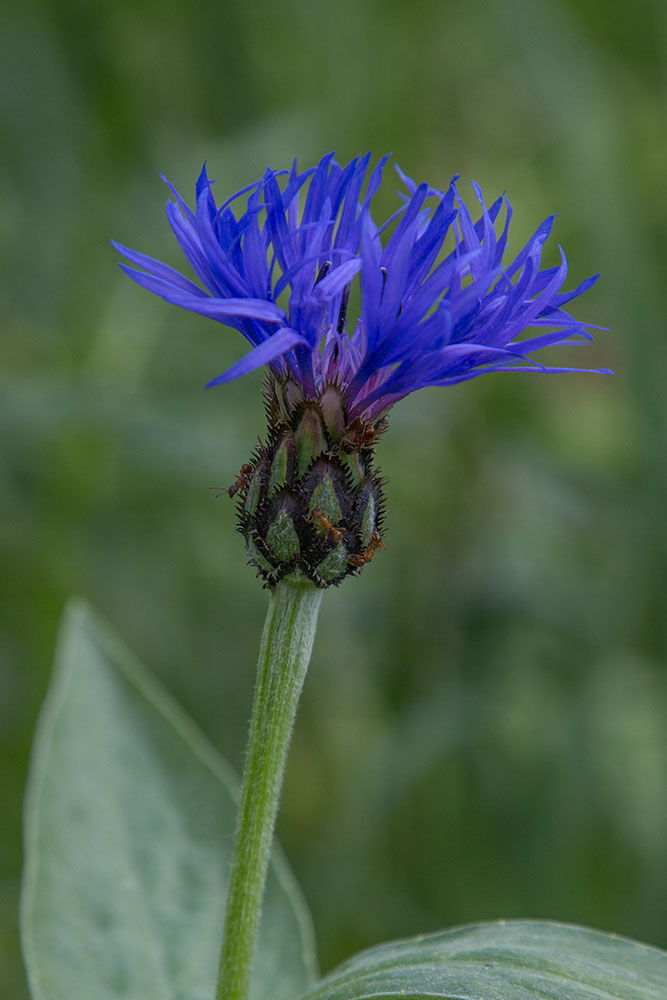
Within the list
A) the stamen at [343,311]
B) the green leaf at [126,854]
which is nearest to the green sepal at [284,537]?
the stamen at [343,311]

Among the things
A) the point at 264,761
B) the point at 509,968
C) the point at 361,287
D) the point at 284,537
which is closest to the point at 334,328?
the point at 361,287

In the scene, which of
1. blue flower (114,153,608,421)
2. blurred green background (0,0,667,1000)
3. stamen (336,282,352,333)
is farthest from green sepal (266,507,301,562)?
blurred green background (0,0,667,1000)

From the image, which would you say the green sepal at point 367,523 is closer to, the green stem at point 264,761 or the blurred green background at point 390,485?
the green stem at point 264,761

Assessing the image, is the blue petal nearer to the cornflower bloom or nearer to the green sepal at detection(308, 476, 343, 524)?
the cornflower bloom

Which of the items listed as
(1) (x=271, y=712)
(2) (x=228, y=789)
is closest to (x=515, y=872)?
(2) (x=228, y=789)

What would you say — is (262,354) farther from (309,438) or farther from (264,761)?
(264,761)

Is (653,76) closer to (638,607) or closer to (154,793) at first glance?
(638,607)
